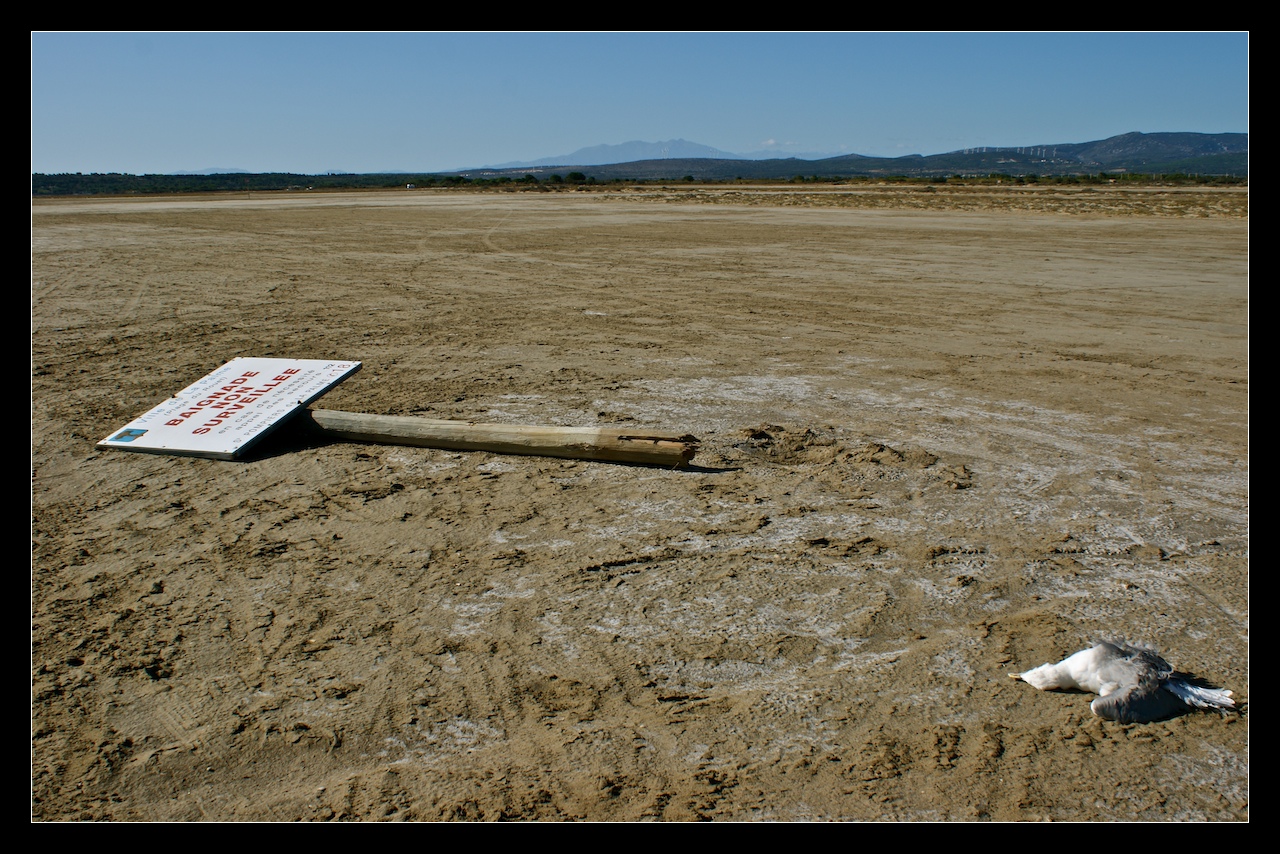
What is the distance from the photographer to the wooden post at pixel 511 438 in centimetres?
567

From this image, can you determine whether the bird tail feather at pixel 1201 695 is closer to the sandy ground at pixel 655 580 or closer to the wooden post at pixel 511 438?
the sandy ground at pixel 655 580

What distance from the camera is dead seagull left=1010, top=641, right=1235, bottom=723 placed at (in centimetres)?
326

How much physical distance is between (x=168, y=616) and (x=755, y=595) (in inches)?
105

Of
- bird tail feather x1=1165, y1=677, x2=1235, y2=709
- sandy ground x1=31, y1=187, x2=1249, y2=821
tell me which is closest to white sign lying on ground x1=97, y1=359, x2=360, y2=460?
sandy ground x1=31, y1=187, x2=1249, y2=821

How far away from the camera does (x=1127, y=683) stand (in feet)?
10.9

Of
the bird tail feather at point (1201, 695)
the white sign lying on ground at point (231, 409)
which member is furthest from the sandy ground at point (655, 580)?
the white sign lying on ground at point (231, 409)

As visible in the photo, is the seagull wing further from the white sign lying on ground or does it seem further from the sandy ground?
the white sign lying on ground

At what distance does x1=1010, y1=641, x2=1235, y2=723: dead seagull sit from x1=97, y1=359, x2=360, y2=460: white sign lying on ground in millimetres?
5016

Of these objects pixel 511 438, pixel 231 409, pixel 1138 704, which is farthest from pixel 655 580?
pixel 231 409

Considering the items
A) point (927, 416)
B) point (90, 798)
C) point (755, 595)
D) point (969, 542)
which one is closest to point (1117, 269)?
point (927, 416)

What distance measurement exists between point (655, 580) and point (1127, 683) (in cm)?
203

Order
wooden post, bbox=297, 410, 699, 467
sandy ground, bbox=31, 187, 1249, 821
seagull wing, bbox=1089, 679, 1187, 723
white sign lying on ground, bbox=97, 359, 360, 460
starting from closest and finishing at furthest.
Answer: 1. sandy ground, bbox=31, 187, 1249, 821
2. seagull wing, bbox=1089, 679, 1187, 723
3. wooden post, bbox=297, 410, 699, 467
4. white sign lying on ground, bbox=97, 359, 360, 460

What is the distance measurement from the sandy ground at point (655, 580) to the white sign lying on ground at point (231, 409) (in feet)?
0.76
